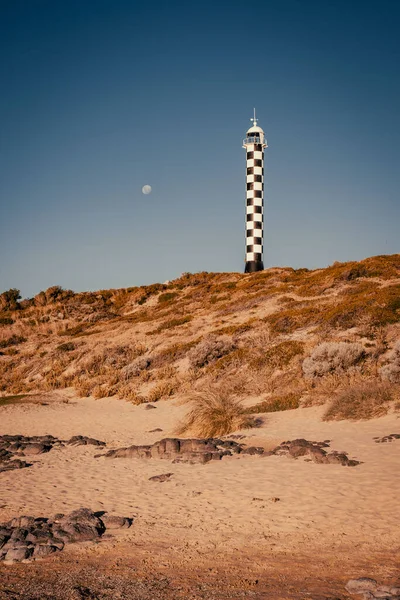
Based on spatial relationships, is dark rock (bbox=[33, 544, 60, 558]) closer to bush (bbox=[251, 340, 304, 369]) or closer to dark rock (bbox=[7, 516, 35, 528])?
dark rock (bbox=[7, 516, 35, 528])

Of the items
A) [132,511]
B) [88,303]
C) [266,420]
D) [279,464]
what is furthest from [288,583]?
[88,303]

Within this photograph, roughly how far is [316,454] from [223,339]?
14564 mm

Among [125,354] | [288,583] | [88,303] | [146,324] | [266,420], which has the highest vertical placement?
[88,303]

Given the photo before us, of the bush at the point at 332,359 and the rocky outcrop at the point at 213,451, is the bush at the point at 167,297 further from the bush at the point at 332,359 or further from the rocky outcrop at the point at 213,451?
the rocky outcrop at the point at 213,451

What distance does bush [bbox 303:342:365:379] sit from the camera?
18344 millimetres

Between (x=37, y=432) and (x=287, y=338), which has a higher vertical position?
(x=287, y=338)

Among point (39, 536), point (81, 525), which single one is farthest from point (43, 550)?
point (81, 525)

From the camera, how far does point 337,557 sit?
672 centimetres

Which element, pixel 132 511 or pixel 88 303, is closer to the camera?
pixel 132 511

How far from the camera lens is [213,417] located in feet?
50.1

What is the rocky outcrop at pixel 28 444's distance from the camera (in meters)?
13.7

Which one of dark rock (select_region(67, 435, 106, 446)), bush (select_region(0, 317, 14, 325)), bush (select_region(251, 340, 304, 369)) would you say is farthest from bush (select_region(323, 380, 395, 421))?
bush (select_region(0, 317, 14, 325))

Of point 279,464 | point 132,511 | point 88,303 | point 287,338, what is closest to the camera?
point 132,511

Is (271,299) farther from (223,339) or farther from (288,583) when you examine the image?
(288,583)
